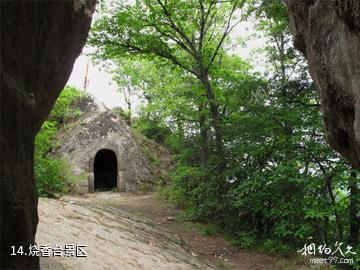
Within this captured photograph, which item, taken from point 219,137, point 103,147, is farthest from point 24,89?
point 103,147

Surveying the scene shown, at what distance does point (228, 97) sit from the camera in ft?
35.1

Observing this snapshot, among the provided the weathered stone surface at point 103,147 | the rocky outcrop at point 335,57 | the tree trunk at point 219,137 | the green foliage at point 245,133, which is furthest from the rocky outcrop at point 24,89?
the weathered stone surface at point 103,147

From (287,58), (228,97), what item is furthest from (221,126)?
(287,58)

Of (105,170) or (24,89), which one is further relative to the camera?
(105,170)

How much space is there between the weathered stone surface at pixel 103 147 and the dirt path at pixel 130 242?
6.13 meters

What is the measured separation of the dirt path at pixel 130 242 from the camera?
18.2ft

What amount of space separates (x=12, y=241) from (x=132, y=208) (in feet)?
31.3

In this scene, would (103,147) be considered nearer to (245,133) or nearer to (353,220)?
(245,133)

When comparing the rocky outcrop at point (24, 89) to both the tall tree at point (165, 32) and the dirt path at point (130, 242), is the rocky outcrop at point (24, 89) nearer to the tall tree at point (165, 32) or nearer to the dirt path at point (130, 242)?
the dirt path at point (130, 242)

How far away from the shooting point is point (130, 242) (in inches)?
277

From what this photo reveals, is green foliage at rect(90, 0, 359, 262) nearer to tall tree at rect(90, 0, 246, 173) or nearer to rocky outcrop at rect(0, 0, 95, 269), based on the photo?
tall tree at rect(90, 0, 246, 173)

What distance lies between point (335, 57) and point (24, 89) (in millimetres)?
3850

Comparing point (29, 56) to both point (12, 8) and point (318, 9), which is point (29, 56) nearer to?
point (12, 8)

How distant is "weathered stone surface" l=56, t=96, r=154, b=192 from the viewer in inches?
677
